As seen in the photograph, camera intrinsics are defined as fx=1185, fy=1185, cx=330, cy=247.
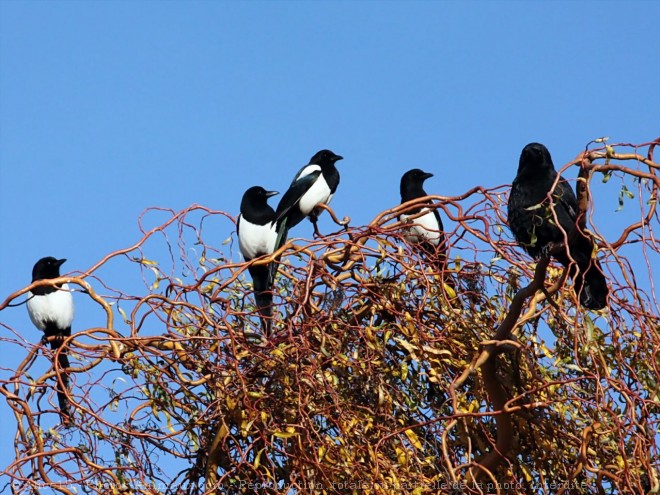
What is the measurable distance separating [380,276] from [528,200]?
2.21 feet

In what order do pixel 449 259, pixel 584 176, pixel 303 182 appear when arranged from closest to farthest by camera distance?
pixel 584 176 < pixel 449 259 < pixel 303 182

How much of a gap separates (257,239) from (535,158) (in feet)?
7.27

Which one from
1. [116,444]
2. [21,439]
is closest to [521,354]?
[116,444]

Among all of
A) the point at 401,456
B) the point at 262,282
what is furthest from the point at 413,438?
the point at 262,282

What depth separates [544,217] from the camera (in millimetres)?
4469

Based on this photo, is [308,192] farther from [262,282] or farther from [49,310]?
[49,310]

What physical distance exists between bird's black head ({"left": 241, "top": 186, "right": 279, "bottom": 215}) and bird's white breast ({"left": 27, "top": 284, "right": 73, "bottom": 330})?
1.17 meters

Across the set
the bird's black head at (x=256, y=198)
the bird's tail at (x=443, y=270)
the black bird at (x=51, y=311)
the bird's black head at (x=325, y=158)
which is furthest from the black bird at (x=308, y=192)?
the bird's tail at (x=443, y=270)

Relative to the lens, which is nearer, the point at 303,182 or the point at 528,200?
the point at 528,200

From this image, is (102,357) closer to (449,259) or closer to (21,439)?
(21,439)

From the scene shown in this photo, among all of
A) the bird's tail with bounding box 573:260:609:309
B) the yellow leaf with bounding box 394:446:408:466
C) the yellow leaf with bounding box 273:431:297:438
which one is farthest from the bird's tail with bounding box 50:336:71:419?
the bird's tail with bounding box 573:260:609:309

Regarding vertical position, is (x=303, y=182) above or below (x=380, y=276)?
above

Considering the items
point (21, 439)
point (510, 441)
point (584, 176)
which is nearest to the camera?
point (584, 176)

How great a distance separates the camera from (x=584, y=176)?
3566mm
